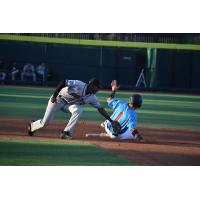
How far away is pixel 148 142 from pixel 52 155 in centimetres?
212

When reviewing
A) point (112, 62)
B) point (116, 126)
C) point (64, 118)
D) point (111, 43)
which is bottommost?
point (64, 118)

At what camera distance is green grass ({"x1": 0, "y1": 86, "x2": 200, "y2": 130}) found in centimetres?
1275

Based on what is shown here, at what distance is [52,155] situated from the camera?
28.9 ft

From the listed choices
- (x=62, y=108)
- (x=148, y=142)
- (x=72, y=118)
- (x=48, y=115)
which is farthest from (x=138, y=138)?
(x=48, y=115)

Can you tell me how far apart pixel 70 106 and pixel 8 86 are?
1.35 m

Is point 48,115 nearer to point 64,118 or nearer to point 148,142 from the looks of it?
point 148,142

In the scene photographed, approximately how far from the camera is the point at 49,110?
10.1 metres

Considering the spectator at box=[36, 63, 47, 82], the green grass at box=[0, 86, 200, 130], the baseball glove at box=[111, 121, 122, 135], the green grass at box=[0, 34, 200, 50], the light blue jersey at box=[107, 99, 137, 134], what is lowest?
the green grass at box=[0, 86, 200, 130]

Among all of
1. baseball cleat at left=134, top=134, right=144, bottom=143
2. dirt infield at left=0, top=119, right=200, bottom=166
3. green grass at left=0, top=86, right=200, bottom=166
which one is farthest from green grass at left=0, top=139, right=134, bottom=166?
baseball cleat at left=134, top=134, right=144, bottom=143

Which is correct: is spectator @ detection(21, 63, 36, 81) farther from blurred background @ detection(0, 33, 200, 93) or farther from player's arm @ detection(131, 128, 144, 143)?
player's arm @ detection(131, 128, 144, 143)

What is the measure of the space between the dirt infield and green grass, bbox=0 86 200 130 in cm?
62

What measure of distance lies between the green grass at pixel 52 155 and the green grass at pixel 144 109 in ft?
7.27
